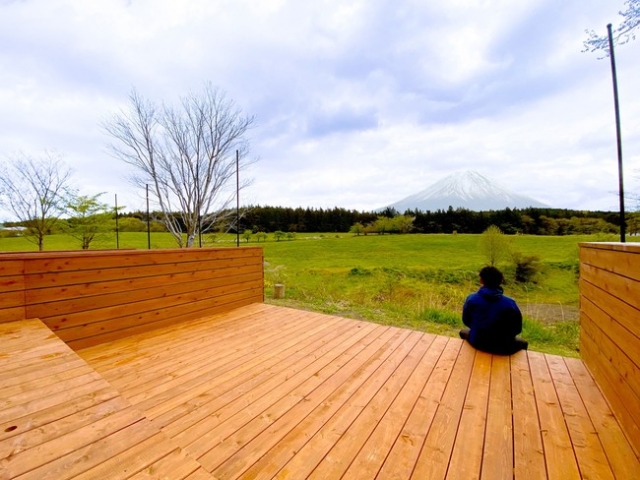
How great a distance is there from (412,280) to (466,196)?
221ft

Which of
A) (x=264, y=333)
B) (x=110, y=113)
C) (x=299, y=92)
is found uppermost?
(x=299, y=92)

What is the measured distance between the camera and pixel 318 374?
207cm

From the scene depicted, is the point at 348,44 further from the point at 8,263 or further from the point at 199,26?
the point at 8,263

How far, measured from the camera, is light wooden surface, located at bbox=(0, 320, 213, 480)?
0.74 m

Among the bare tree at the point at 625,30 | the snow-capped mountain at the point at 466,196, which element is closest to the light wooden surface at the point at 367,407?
the bare tree at the point at 625,30

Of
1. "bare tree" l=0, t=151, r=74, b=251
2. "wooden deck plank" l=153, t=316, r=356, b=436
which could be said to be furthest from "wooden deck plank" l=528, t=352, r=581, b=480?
"bare tree" l=0, t=151, r=74, b=251

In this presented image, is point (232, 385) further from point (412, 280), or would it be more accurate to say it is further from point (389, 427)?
point (412, 280)

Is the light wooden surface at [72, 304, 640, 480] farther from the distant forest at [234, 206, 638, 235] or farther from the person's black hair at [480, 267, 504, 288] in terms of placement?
the distant forest at [234, 206, 638, 235]

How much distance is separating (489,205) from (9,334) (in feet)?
246

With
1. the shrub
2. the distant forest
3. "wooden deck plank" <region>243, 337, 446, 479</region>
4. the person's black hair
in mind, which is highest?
the distant forest

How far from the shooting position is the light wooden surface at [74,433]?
741 millimetres

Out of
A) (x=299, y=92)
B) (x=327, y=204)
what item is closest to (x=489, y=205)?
(x=327, y=204)

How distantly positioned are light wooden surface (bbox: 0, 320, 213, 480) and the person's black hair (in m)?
2.55

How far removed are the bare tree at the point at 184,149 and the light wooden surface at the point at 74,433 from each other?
6139mm
